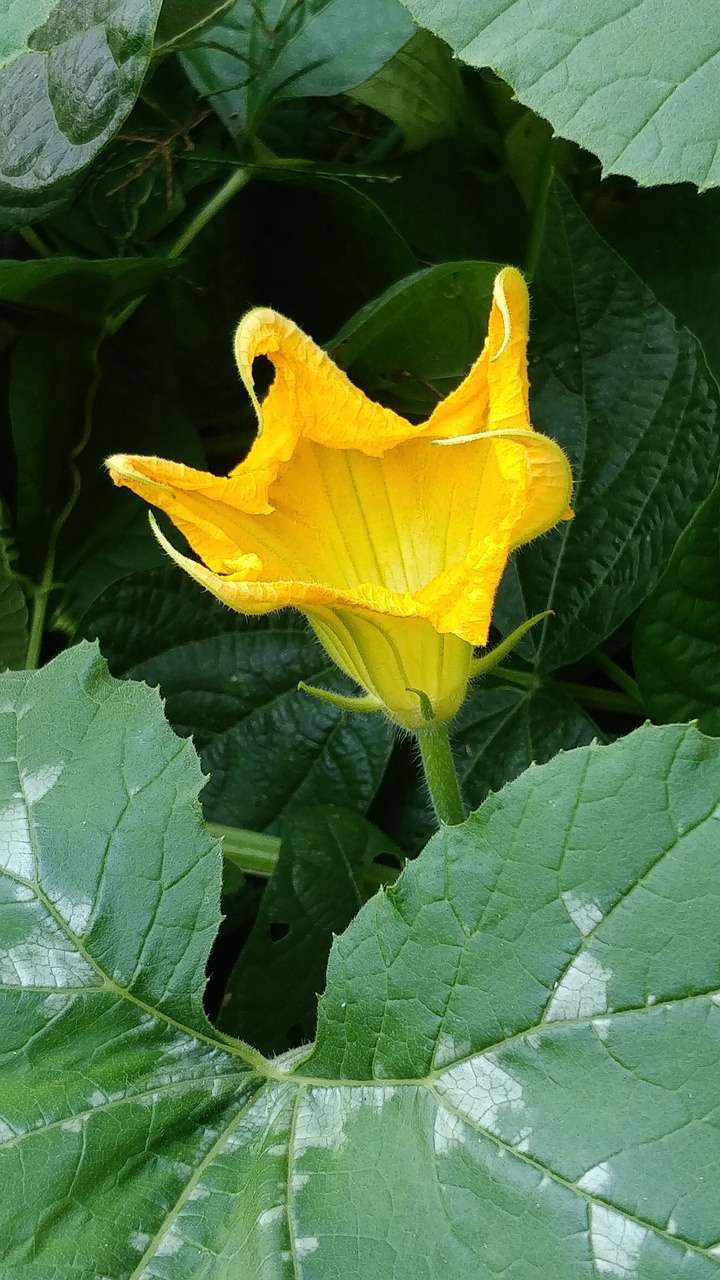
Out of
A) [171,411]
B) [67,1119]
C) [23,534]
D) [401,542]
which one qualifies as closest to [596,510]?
[401,542]

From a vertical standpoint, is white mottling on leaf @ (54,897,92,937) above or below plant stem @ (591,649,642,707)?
above

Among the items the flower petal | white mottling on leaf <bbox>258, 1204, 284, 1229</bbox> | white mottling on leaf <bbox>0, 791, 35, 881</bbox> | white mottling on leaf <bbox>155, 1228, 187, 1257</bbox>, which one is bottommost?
white mottling on leaf <bbox>258, 1204, 284, 1229</bbox>

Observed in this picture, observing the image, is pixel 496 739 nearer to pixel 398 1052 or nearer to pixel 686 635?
pixel 686 635

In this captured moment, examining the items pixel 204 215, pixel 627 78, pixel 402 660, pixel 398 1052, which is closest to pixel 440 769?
pixel 402 660

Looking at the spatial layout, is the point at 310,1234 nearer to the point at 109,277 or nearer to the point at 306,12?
the point at 109,277

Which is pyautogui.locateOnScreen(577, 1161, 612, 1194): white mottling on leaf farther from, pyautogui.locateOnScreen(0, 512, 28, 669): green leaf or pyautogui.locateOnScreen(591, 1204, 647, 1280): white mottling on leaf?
pyautogui.locateOnScreen(0, 512, 28, 669): green leaf

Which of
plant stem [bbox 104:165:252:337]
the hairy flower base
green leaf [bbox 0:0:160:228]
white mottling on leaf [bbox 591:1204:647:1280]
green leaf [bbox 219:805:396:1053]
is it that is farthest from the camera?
plant stem [bbox 104:165:252:337]

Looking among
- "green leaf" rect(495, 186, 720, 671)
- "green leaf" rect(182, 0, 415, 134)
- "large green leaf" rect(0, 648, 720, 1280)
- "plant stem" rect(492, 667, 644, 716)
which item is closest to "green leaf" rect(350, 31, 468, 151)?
"green leaf" rect(182, 0, 415, 134)
